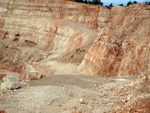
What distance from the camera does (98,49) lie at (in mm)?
18844

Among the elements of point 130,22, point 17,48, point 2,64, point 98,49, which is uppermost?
point 130,22

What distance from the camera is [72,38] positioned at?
103ft

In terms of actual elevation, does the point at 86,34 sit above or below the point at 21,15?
below

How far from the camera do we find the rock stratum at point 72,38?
52.6ft

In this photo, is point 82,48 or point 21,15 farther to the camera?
point 21,15

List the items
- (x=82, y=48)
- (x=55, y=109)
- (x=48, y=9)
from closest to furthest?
(x=55, y=109) → (x=82, y=48) → (x=48, y=9)

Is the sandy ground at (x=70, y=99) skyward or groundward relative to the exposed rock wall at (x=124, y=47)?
groundward

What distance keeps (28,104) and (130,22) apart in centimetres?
1262

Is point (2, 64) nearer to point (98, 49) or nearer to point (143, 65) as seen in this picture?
point (98, 49)

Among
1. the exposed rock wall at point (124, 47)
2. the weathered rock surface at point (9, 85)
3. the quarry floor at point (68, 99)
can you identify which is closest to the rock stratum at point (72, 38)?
the exposed rock wall at point (124, 47)

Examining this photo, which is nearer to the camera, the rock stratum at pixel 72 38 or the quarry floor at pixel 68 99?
the quarry floor at pixel 68 99

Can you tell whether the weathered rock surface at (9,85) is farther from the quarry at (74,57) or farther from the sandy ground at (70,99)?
the sandy ground at (70,99)

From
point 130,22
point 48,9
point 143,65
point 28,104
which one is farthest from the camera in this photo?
point 48,9

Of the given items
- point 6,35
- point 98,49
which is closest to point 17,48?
point 6,35
